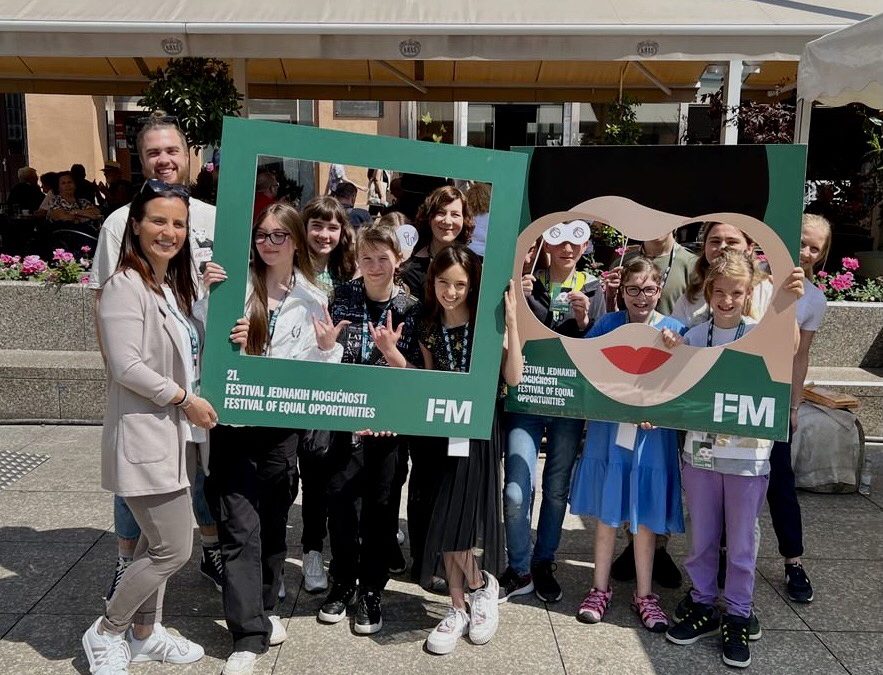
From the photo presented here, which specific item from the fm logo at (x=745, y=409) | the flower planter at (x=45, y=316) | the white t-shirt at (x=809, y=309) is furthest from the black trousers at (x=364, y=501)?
the flower planter at (x=45, y=316)

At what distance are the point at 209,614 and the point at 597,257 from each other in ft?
15.3

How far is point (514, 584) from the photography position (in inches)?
150

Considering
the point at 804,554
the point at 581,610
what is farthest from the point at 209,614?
the point at 804,554

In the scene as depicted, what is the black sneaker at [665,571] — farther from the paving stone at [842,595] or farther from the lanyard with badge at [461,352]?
the lanyard with badge at [461,352]

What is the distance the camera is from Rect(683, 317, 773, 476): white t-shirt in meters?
3.33

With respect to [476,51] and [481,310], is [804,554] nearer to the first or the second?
[481,310]

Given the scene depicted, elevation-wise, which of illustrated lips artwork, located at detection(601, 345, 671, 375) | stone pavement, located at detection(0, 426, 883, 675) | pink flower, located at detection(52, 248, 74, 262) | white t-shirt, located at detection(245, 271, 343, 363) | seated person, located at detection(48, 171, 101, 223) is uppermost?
seated person, located at detection(48, 171, 101, 223)

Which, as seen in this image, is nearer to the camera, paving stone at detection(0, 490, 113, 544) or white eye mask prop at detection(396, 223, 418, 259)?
white eye mask prop at detection(396, 223, 418, 259)

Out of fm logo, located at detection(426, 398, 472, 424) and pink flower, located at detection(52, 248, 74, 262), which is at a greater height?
pink flower, located at detection(52, 248, 74, 262)

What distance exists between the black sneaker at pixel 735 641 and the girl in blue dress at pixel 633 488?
261 millimetres

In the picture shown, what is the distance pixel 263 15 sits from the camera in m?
7.01

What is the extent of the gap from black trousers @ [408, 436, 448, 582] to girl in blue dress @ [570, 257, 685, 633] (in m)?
0.69

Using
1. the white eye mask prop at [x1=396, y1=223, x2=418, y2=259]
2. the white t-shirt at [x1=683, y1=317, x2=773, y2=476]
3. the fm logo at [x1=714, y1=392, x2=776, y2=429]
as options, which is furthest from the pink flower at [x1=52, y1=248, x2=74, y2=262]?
the fm logo at [x1=714, y1=392, x2=776, y2=429]

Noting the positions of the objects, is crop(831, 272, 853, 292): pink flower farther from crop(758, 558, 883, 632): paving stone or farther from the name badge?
the name badge
